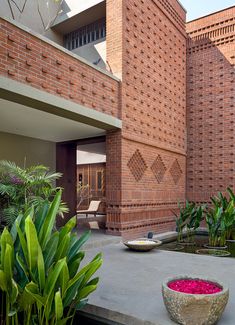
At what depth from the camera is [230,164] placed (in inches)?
387

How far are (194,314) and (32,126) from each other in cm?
579

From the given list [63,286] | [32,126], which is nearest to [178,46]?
[32,126]

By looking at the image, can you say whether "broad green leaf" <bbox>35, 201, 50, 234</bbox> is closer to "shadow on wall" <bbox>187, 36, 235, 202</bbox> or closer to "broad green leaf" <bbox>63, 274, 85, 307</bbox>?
"broad green leaf" <bbox>63, 274, 85, 307</bbox>

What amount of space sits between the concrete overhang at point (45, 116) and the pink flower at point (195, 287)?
12.3 feet

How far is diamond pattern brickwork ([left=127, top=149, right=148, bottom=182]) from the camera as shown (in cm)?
780

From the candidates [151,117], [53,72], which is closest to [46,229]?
[53,72]

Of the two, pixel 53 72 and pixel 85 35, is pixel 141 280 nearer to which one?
pixel 53 72

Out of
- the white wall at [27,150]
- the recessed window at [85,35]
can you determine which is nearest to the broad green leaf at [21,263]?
the white wall at [27,150]

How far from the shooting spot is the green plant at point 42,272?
231 centimetres

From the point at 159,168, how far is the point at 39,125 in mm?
3743

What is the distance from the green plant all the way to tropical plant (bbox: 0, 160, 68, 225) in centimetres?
246

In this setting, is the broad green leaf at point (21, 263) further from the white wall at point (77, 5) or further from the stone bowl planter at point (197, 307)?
the white wall at point (77, 5)

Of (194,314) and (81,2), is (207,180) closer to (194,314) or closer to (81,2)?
(81,2)

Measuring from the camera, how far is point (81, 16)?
8445mm
